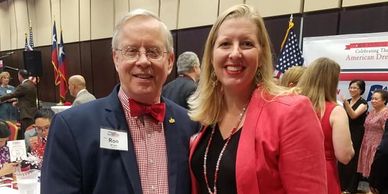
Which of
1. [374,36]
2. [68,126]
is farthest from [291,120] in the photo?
[374,36]

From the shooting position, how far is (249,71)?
4.58 ft

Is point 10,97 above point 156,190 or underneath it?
underneath

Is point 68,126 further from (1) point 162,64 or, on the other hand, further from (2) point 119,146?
(1) point 162,64

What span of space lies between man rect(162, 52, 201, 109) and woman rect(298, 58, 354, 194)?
1.76 metres

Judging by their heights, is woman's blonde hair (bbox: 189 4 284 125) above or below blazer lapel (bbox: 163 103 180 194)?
above

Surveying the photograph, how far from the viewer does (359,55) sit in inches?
183

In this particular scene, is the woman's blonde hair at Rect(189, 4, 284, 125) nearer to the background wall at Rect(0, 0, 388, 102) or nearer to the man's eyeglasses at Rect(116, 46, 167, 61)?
the man's eyeglasses at Rect(116, 46, 167, 61)

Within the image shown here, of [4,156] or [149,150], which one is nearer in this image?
[149,150]

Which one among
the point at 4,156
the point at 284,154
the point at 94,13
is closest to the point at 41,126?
the point at 4,156

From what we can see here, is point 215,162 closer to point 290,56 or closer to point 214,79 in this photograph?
point 214,79

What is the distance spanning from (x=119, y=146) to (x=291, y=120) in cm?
59

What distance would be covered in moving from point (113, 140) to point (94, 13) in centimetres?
979

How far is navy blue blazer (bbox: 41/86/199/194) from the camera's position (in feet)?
4.02

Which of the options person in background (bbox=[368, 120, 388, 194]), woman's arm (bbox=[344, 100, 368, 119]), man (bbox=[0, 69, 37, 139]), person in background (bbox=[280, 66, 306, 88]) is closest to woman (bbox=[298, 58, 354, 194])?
person in background (bbox=[368, 120, 388, 194])
